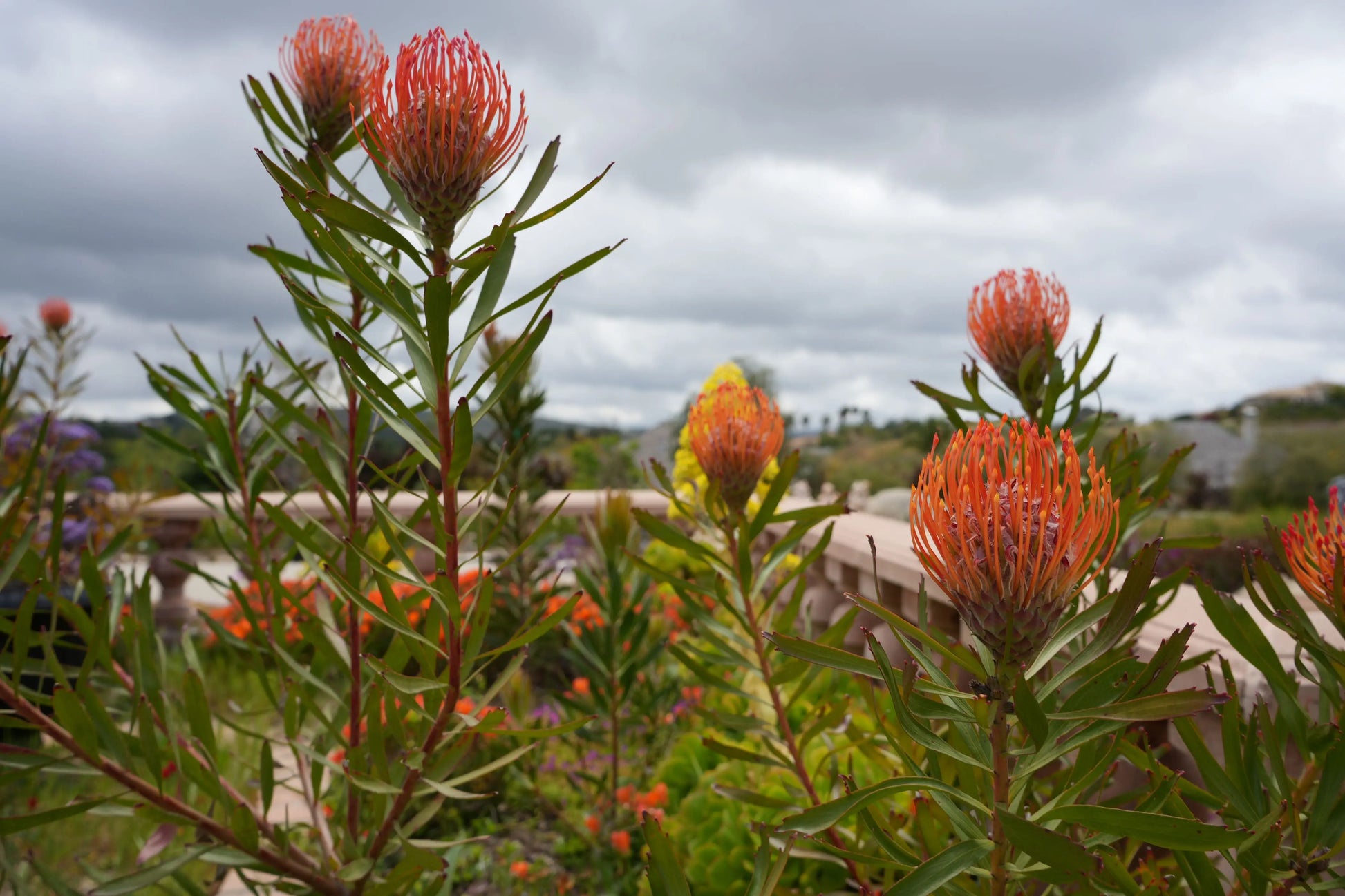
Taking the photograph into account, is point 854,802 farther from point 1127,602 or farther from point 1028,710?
point 1127,602

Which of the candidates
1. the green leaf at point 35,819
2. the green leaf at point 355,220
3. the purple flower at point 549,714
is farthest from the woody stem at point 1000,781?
the purple flower at point 549,714

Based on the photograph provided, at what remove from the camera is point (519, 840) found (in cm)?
306

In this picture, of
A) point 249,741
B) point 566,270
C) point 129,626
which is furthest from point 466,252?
point 249,741

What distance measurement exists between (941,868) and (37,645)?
1.26 m

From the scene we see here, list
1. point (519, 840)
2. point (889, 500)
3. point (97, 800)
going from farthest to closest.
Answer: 1. point (889, 500)
2. point (519, 840)
3. point (97, 800)

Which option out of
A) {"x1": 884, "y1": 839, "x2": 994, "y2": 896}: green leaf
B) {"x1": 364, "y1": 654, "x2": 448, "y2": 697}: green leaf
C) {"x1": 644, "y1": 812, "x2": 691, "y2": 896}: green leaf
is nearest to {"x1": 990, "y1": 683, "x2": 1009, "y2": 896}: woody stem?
{"x1": 884, "y1": 839, "x2": 994, "y2": 896}: green leaf

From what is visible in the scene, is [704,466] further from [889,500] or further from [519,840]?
[889,500]

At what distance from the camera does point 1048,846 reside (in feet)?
1.95

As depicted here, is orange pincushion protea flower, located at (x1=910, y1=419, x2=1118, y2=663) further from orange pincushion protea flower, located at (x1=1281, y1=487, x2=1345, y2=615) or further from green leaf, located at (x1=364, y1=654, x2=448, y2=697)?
green leaf, located at (x1=364, y1=654, x2=448, y2=697)

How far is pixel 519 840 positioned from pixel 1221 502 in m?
22.7

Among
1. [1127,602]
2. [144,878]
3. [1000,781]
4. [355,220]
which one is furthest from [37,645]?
[1127,602]

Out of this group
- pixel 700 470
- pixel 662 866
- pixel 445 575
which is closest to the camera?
pixel 662 866

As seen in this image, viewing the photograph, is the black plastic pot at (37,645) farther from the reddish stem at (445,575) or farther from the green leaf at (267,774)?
the reddish stem at (445,575)

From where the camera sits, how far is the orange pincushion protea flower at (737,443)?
137 centimetres
